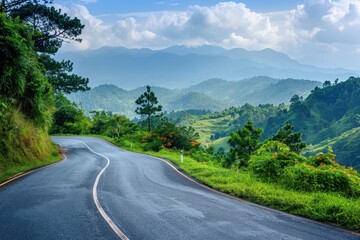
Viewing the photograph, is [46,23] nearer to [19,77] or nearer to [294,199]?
[19,77]

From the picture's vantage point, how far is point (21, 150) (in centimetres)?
1698

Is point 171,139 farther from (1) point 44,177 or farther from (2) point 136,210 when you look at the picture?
(2) point 136,210

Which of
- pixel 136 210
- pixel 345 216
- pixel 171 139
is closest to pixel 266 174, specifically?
pixel 345 216

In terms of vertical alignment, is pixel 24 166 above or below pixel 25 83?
below

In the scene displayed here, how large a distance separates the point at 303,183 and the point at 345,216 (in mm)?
3167

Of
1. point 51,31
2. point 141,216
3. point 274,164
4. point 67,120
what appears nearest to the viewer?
point 141,216

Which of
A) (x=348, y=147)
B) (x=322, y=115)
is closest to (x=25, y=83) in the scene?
(x=348, y=147)

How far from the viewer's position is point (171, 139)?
3459 cm

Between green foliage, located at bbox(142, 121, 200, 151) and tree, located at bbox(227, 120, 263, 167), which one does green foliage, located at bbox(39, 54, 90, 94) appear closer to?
green foliage, located at bbox(142, 121, 200, 151)

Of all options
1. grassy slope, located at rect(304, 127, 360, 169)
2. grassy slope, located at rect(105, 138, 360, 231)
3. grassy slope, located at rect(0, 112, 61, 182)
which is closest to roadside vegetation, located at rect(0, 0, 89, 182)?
grassy slope, located at rect(0, 112, 61, 182)

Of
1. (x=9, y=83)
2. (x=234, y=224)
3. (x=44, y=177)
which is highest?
(x=9, y=83)

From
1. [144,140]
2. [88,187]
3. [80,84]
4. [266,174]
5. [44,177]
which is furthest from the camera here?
[144,140]

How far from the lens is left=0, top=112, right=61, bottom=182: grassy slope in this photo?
14810mm

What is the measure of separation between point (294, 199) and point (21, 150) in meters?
14.5
